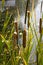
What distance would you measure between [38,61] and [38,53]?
1.4 inches

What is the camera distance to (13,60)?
974 millimetres

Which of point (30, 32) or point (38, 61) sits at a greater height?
point (30, 32)

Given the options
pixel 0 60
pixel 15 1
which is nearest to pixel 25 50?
pixel 0 60

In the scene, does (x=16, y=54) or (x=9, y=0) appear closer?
(x=16, y=54)

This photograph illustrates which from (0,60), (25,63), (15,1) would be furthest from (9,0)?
(25,63)

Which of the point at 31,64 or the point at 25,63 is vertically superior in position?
the point at 25,63

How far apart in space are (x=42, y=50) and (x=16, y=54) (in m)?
0.14

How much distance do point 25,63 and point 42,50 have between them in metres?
0.17

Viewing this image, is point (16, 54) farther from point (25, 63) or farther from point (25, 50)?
point (25, 63)

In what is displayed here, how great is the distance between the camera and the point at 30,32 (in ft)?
3.71

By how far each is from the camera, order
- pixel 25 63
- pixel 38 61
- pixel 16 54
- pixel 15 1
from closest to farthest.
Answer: pixel 25 63, pixel 38 61, pixel 16 54, pixel 15 1

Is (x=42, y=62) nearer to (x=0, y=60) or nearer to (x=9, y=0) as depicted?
(x=0, y=60)

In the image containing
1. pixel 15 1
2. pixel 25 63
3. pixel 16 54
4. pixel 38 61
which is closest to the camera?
pixel 25 63

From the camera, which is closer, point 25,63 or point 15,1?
point 25,63
